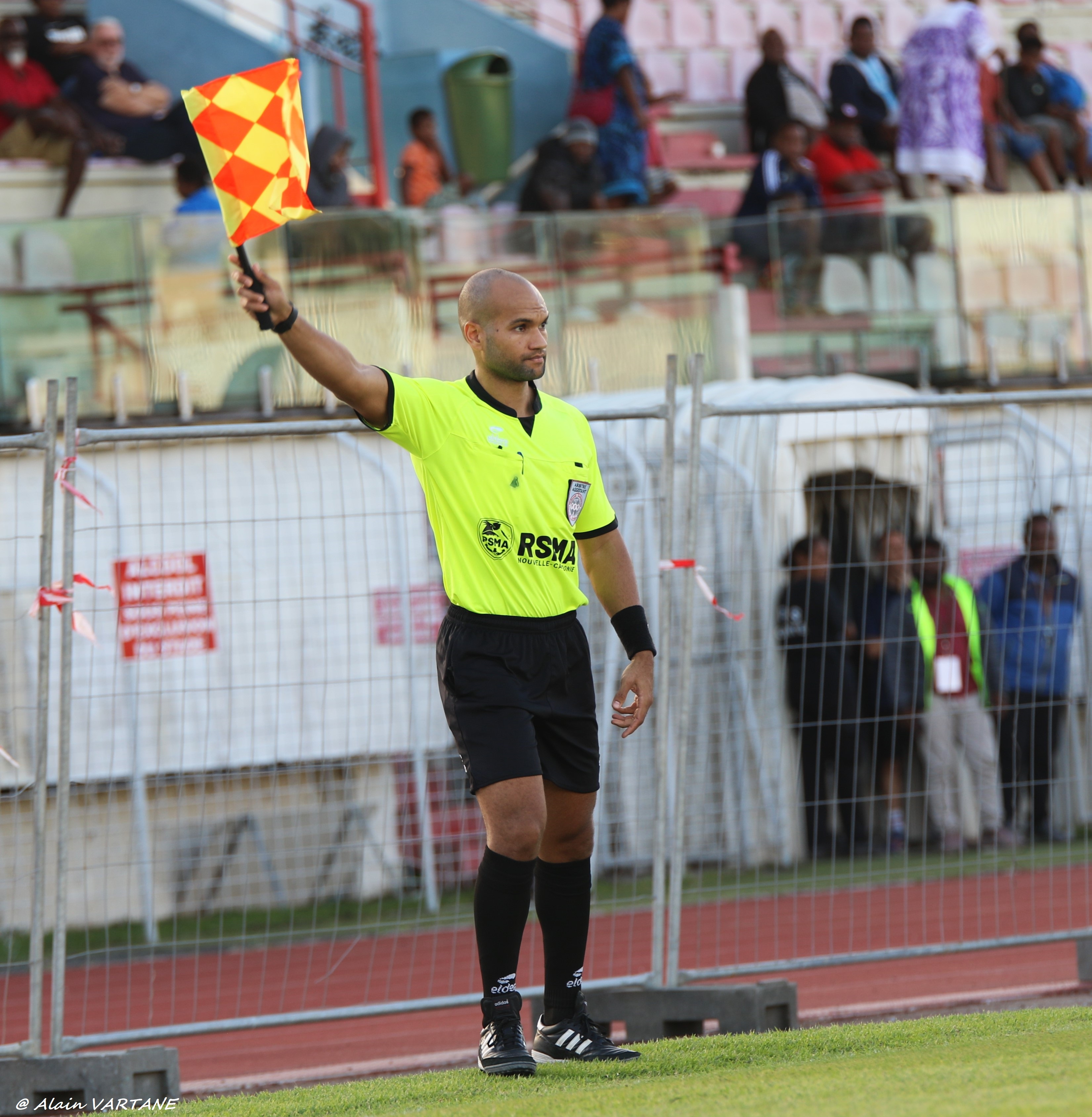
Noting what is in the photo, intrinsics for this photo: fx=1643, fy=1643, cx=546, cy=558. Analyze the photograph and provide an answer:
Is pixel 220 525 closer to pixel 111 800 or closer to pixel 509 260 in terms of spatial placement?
pixel 111 800

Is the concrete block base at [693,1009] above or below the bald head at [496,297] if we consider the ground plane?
below

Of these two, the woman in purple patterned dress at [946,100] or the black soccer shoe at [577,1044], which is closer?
the black soccer shoe at [577,1044]

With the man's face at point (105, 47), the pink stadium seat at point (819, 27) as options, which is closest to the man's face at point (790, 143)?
the pink stadium seat at point (819, 27)

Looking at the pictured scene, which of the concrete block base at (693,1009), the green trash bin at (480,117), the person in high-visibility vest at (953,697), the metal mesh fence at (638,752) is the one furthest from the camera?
the green trash bin at (480,117)

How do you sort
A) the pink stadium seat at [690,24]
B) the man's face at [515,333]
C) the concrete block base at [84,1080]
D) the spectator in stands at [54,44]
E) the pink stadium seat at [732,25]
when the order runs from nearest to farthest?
the man's face at [515,333] < the concrete block base at [84,1080] < the spectator in stands at [54,44] < the pink stadium seat at [690,24] < the pink stadium seat at [732,25]

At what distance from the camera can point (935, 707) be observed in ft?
21.7

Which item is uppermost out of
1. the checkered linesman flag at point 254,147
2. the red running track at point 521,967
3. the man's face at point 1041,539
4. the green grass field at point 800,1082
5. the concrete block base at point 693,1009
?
the checkered linesman flag at point 254,147

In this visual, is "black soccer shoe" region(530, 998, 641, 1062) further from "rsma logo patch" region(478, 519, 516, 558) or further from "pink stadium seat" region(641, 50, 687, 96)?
"pink stadium seat" region(641, 50, 687, 96)

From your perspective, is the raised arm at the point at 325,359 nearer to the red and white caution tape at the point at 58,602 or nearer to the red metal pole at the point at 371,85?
the red and white caution tape at the point at 58,602

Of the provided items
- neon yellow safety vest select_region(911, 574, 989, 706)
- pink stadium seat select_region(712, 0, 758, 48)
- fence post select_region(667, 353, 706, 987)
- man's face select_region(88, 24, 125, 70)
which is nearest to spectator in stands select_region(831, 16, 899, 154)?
pink stadium seat select_region(712, 0, 758, 48)

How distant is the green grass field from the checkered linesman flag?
7.71ft

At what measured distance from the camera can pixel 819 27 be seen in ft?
64.7

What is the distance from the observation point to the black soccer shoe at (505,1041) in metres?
4.58

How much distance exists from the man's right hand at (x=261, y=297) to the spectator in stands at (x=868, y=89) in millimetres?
12706
